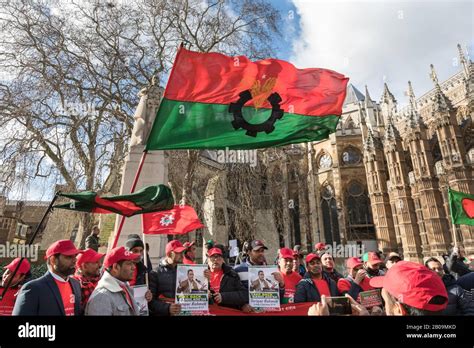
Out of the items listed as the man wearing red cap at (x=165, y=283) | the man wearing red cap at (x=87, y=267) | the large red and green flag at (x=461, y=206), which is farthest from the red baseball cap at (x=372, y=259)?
the large red and green flag at (x=461, y=206)

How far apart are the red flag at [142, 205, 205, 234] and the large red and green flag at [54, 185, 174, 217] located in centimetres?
181

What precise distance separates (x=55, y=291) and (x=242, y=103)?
142 inches

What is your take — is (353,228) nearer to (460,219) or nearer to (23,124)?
(460,219)

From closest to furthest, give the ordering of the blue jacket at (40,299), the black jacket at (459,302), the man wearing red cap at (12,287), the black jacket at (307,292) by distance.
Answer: the blue jacket at (40,299)
the black jacket at (459,302)
the man wearing red cap at (12,287)
the black jacket at (307,292)

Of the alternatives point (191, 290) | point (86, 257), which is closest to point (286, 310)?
point (191, 290)

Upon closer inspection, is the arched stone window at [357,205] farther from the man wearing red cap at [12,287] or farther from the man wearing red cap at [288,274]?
the man wearing red cap at [12,287]

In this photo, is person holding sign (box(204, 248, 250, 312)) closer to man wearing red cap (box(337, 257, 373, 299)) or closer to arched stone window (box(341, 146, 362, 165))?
man wearing red cap (box(337, 257, 373, 299))

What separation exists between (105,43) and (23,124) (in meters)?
4.96

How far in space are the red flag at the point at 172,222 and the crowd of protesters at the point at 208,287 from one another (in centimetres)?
144

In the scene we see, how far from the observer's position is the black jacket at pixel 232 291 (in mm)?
4070

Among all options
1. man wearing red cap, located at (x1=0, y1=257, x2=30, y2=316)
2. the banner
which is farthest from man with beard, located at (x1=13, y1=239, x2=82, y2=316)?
man wearing red cap, located at (x1=0, y1=257, x2=30, y2=316)

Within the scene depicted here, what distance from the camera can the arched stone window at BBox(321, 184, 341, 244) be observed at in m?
35.3

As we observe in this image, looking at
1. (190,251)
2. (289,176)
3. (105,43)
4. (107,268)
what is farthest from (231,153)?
(289,176)

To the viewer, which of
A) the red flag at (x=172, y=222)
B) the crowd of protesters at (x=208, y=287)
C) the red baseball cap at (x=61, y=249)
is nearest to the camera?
the crowd of protesters at (x=208, y=287)
